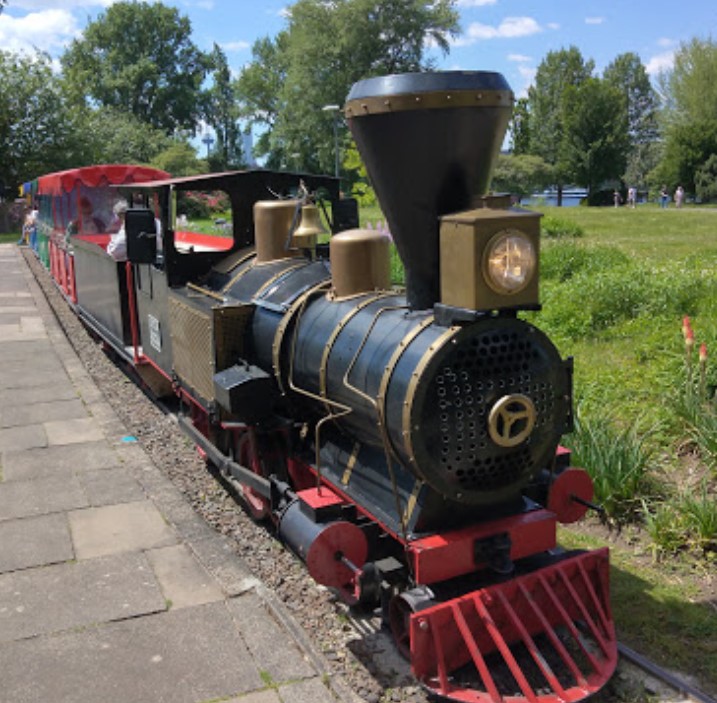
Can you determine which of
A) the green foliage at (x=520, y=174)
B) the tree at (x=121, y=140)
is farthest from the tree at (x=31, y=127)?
the green foliage at (x=520, y=174)

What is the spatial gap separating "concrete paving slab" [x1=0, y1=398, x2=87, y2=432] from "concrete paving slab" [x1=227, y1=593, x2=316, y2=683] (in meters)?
4.13

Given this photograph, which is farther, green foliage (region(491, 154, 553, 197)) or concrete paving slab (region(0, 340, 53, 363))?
green foliage (region(491, 154, 553, 197))

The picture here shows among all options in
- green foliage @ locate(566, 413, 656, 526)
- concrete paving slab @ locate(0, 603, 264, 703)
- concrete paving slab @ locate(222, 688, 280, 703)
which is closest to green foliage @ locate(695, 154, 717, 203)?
green foliage @ locate(566, 413, 656, 526)

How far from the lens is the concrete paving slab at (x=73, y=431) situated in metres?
6.81

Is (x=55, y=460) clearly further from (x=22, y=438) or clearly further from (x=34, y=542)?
(x=34, y=542)

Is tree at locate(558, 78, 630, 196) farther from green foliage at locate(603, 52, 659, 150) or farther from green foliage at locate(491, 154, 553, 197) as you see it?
green foliage at locate(603, 52, 659, 150)

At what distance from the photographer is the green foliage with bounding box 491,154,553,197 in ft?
171

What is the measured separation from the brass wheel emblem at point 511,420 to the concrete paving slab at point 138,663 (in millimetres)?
1515

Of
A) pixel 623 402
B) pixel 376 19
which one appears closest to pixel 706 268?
pixel 623 402

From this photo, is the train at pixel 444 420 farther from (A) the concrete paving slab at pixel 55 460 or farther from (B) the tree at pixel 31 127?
(B) the tree at pixel 31 127

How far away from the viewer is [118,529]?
16.3ft

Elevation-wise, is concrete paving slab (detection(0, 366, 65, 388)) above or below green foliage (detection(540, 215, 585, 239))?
below

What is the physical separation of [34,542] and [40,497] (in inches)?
30.8

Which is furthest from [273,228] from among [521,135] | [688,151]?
[521,135]
